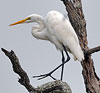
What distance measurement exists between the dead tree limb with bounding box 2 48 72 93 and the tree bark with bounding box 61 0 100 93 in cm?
220

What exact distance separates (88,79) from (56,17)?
163 centimetres

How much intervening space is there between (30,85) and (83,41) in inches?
118

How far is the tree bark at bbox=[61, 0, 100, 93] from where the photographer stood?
8650 mm

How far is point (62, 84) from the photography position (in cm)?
645

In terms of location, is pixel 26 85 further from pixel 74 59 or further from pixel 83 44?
pixel 83 44

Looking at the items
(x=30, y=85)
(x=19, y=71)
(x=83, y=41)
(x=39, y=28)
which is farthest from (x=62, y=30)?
(x=19, y=71)

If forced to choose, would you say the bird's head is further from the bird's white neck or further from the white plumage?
the white plumage

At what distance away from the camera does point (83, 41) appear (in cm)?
880

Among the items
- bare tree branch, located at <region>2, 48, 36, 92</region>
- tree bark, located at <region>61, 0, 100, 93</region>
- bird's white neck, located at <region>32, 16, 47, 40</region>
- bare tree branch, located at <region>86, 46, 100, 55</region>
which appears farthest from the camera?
tree bark, located at <region>61, 0, 100, 93</region>

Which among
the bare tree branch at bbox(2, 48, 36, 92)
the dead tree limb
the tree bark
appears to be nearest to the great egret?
the tree bark

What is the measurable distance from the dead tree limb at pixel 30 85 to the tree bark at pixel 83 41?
2.20 meters

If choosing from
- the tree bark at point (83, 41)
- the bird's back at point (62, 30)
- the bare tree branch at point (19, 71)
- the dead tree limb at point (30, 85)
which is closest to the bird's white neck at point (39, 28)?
the bird's back at point (62, 30)

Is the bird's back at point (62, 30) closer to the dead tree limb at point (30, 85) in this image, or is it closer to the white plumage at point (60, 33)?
the white plumage at point (60, 33)

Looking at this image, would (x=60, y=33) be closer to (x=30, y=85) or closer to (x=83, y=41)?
(x=83, y=41)
